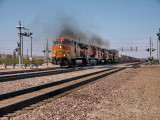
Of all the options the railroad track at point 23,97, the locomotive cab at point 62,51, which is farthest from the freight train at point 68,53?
the railroad track at point 23,97

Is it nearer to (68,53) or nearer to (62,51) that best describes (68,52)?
(68,53)

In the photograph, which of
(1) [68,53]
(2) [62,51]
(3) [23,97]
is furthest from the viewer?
(1) [68,53]

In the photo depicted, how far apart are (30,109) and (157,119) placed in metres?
3.12

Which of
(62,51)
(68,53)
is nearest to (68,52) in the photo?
(68,53)

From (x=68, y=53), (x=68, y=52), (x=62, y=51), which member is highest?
(x=62, y=51)

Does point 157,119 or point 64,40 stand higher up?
point 64,40

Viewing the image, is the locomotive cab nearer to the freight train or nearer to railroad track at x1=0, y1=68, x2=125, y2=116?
the freight train

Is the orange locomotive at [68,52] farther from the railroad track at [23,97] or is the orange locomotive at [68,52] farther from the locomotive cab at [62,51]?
the railroad track at [23,97]

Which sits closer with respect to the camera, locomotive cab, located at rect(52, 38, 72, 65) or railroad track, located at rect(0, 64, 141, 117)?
railroad track, located at rect(0, 64, 141, 117)

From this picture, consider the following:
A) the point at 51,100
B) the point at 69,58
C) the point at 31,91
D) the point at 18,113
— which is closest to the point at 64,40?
the point at 69,58

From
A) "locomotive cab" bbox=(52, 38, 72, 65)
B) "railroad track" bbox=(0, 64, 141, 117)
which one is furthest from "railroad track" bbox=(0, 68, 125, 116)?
"locomotive cab" bbox=(52, 38, 72, 65)

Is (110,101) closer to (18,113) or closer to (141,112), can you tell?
(141,112)

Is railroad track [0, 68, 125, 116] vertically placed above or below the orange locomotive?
below

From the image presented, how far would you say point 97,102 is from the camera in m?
5.33
